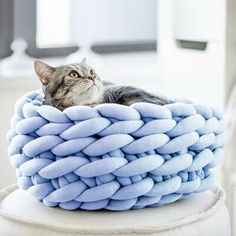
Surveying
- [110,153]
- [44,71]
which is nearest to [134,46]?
[44,71]

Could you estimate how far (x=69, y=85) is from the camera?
0.91 metres

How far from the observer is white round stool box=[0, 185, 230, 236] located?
80 centimetres

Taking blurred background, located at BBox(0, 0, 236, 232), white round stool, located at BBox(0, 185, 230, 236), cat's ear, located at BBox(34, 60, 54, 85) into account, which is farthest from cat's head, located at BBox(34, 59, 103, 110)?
blurred background, located at BBox(0, 0, 236, 232)

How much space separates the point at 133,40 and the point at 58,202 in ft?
3.90

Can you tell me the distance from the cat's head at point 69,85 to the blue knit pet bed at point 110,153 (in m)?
0.04

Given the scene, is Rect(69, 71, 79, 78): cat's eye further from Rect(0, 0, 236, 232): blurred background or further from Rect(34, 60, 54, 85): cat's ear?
Rect(0, 0, 236, 232): blurred background

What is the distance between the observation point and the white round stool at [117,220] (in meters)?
0.80

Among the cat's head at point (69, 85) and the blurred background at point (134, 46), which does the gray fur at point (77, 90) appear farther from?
the blurred background at point (134, 46)

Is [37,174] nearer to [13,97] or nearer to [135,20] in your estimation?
[13,97]

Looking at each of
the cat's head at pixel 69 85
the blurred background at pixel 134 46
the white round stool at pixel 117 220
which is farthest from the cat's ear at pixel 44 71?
the blurred background at pixel 134 46

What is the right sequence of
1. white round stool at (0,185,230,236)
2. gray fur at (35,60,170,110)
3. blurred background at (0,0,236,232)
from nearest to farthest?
white round stool at (0,185,230,236) < gray fur at (35,60,170,110) < blurred background at (0,0,236,232)

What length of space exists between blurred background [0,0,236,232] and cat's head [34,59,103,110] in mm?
485

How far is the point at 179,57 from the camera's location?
1.59 meters

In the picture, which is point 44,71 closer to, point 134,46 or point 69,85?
point 69,85
